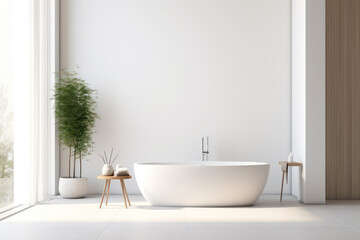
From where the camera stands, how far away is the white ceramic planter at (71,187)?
6.24 m

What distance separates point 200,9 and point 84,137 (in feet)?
8.22

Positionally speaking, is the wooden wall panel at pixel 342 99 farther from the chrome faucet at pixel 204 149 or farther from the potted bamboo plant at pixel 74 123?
the potted bamboo plant at pixel 74 123

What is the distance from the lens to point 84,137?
6.39 meters

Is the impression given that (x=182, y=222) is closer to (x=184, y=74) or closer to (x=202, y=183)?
(x=202, y=183)

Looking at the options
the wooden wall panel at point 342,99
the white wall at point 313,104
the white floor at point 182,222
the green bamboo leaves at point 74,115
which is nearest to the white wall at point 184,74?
the green bamboo leaves at point 74,115

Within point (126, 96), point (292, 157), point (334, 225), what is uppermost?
point (126, 96)

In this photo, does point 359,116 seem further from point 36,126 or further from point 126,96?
point 36,126

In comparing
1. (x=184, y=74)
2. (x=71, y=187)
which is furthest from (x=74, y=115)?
(x=184, y=74)

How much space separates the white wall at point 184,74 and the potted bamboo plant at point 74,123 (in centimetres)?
37

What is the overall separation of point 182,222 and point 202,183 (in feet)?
3.24

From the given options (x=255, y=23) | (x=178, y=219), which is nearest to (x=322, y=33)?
(x=255, y=23)

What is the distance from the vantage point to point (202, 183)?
541 cm

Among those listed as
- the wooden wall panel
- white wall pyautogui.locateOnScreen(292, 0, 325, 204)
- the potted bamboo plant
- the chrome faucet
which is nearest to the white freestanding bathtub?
white wall pyautogui.locateOnScreen(292, 0, 325, 204)

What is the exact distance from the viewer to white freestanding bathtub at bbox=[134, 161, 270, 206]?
5402 mm
